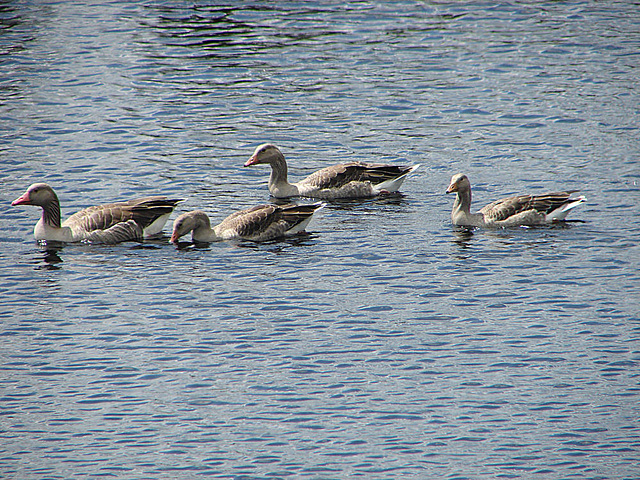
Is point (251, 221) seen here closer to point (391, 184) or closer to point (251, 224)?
point (251, 224)

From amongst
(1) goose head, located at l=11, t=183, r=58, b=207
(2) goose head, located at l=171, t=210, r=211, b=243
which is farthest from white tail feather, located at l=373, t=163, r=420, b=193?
(1) goose head, located at l=11, t=183, r=58, b=207

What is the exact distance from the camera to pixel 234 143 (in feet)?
93.4

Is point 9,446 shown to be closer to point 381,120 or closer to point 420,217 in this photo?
point 420,217

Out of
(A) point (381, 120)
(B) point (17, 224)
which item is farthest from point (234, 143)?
(B) point (17, 224)

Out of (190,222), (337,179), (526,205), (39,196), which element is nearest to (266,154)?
(337,179)

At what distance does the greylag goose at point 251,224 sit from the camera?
20.5 metres

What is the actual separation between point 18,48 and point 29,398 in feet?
91.7

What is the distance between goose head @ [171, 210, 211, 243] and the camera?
66.8 ft

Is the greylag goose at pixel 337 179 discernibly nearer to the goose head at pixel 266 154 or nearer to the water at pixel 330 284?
the goose head at pixel 266 154

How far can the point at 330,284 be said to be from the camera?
18.2 meters

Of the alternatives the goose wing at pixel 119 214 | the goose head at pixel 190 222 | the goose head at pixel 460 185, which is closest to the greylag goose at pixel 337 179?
the goose head at pixel 460 185

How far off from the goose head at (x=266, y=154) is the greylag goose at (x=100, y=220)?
11.4 feet

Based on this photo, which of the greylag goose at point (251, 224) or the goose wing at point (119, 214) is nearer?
the greylag goose at point (251, 224)

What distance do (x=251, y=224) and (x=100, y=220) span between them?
137 inches
